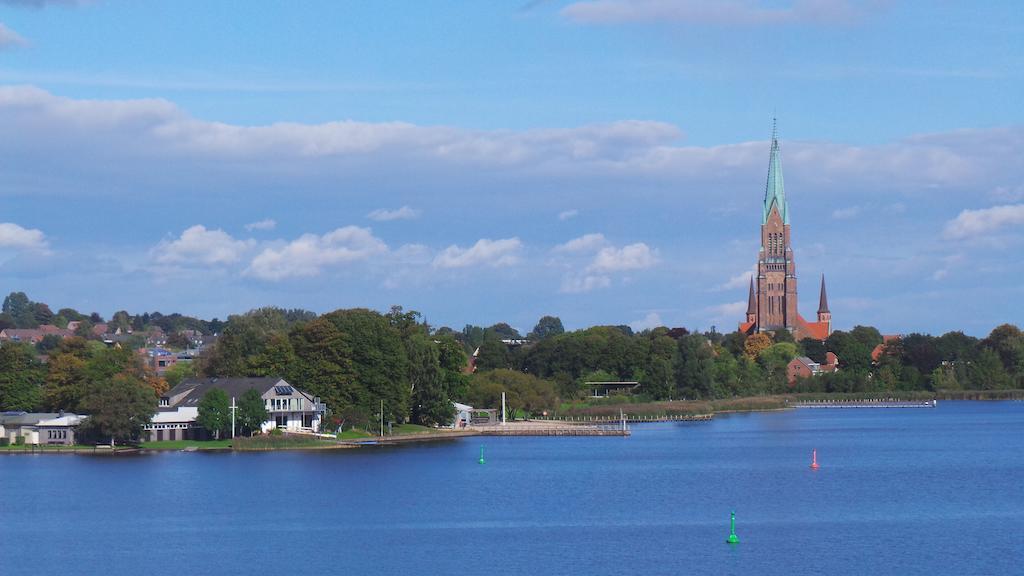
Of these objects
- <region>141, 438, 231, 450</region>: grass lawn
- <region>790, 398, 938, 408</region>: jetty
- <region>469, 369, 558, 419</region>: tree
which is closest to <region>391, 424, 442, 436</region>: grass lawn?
<region>141, 438, 231, 450</region>: grass lawn

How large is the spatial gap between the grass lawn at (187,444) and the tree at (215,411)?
0.99 meters

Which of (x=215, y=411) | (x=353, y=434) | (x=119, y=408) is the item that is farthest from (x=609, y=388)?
(x=119, y=408)

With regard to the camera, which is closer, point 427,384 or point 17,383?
point 17,383

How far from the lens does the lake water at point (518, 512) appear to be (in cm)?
4459

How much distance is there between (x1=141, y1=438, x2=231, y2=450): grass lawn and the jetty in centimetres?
9464

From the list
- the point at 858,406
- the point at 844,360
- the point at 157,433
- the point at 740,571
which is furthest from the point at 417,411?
the point at 844,360

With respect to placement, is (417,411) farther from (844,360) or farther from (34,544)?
(844,360)

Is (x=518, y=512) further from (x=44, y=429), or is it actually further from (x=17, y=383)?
(x=17, y=383)

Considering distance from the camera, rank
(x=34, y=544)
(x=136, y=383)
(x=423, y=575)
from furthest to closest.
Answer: (x=136, y=383) → (x=34, y=544) → (x=423, y=575)

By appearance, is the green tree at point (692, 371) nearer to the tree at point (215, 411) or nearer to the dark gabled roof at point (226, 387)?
the dark gabled roof at point (226, 387)

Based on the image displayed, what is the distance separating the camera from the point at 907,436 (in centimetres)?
10894

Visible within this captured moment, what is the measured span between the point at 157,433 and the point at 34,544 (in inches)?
1663

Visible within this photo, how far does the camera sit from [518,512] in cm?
5650

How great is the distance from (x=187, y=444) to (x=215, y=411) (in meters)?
2.63
